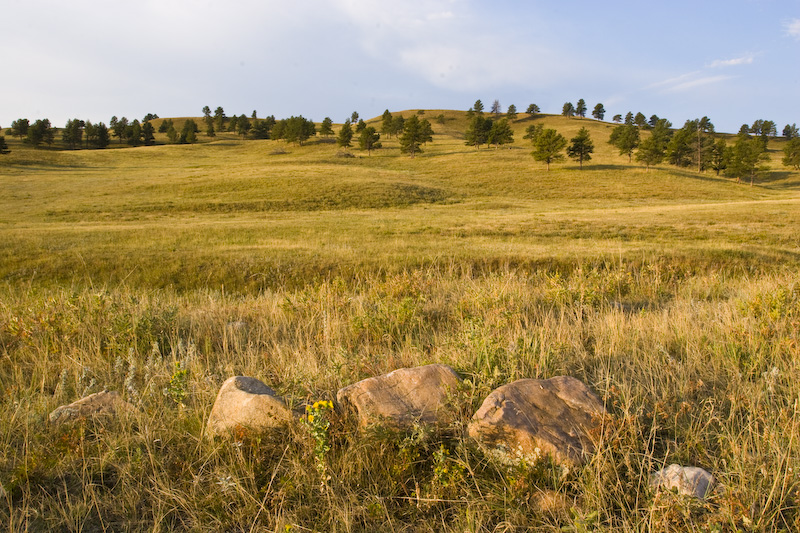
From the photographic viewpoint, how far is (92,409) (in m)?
2.96

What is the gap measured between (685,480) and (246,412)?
8.27 feet

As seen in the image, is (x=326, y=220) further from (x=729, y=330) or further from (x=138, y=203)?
(x=729, y=330)

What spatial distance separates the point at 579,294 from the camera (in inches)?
258

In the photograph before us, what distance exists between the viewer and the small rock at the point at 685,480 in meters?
2.05

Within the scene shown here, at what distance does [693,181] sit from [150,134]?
360ft

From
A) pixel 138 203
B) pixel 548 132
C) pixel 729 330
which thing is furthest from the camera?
pixel 548 132

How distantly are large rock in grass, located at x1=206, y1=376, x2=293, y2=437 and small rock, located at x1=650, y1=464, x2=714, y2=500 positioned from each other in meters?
2.10

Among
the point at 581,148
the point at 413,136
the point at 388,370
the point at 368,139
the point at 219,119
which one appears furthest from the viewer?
the point at 219,119

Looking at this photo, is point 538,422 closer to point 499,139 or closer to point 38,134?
point 499,139

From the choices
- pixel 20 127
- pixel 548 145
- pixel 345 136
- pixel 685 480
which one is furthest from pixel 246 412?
pixel 20 127

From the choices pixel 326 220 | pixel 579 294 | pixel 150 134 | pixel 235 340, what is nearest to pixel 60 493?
pixel 235 340

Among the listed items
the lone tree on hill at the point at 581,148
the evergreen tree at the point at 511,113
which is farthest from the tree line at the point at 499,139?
the evergreen tree at the point at 511,113

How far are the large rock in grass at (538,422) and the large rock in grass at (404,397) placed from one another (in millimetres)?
302

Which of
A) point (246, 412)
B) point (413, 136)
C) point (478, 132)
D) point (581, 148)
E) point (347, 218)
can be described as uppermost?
Result: point (478, 132)
